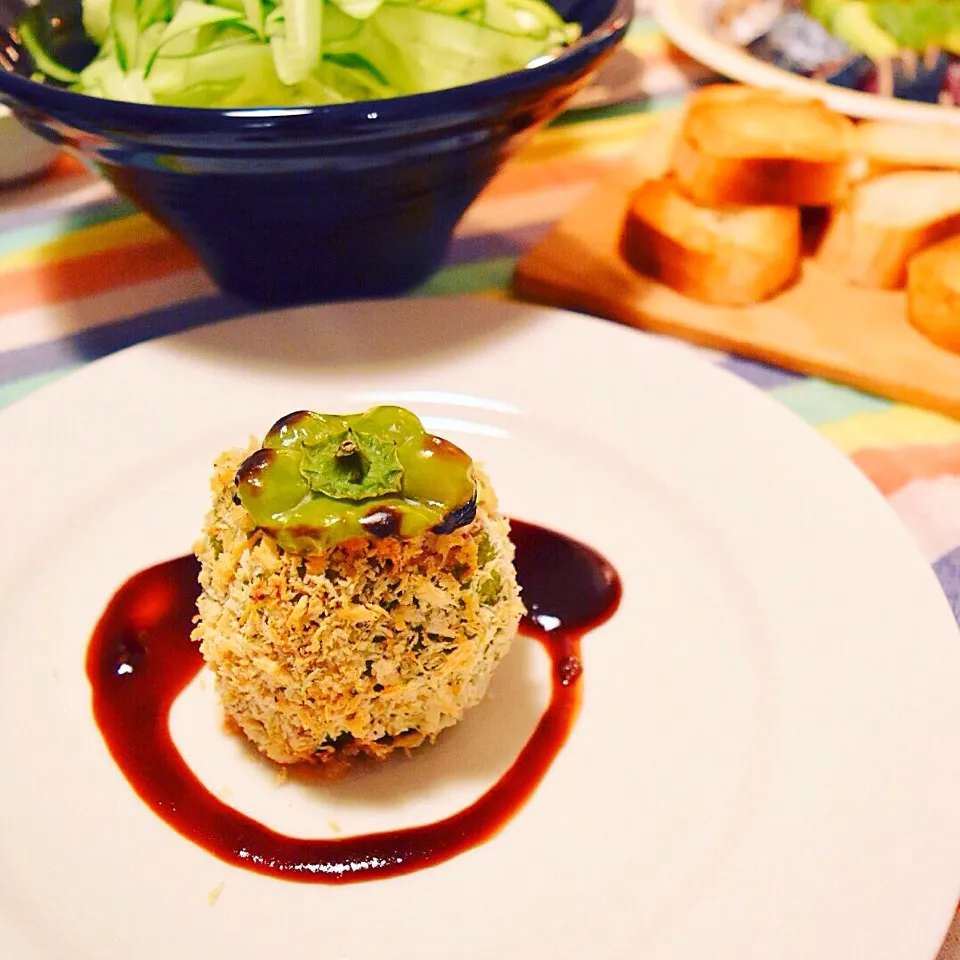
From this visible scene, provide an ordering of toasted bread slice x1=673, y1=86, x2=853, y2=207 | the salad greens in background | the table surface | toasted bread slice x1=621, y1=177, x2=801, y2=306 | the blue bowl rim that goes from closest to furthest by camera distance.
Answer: the blue bowl rim, the table surface, toasted bread slice x1=621, y1=177, x2=801, y2=306, toasted bread slice x1=673, y1=86, x2=853, y2=207, the salad greens in background

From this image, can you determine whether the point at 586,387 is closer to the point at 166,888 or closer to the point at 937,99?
the point at 166,888

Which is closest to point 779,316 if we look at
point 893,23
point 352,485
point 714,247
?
point 714,247

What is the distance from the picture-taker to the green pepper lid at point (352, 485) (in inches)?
42.5

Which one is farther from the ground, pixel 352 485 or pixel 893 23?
pixel 352 485

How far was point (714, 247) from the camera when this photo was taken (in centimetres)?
195

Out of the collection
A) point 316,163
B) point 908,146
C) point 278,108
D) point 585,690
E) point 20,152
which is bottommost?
point 585,690

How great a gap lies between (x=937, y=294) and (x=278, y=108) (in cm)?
122

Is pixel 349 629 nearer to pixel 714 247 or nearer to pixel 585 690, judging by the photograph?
pixel 585 690

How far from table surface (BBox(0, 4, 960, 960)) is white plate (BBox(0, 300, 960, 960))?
9.0 inches

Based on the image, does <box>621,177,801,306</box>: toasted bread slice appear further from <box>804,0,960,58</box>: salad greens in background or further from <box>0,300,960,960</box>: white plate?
<box>804,0,960,58</box>: salad greens in background

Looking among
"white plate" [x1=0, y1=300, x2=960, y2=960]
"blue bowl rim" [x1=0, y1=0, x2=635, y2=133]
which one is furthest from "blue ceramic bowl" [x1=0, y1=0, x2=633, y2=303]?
"white plate" [x1=0, y1=300, x2=960, y2=960]

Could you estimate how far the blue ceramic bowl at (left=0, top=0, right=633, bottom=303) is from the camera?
1421 mm

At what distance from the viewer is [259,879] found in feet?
3.67

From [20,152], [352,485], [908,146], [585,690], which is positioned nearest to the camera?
[352,485]
